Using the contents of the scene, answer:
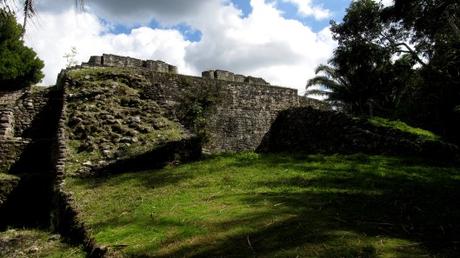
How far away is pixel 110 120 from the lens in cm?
1016

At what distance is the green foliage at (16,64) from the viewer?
2428 centimetres

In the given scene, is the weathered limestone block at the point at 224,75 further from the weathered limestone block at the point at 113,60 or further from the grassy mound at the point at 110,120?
the grassy mound at the point at 110,120

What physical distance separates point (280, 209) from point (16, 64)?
2376cm

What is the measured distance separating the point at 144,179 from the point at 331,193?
11.2ft

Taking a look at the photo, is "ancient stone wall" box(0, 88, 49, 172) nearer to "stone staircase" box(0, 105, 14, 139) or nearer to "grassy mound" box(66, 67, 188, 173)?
"stone staircase" box(0, 105, 14, 139)

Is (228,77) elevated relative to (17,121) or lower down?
elevated

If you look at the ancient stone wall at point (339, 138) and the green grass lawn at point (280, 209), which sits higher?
the ancient stone wall at point (339, 138)

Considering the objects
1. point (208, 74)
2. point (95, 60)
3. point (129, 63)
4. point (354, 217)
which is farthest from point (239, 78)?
point (354, 217)

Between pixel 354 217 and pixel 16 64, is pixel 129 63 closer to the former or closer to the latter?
pixel 354 217

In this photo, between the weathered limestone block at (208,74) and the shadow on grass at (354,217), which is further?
the weathered limestone block at (208,74)

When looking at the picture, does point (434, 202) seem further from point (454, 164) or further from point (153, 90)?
point (153, 90)

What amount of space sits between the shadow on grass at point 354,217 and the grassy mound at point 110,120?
372 centimetres

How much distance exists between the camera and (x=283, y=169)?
26.3 feet

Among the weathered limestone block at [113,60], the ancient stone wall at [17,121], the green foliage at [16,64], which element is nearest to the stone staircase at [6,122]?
the ancient stone wall at [17,121]
